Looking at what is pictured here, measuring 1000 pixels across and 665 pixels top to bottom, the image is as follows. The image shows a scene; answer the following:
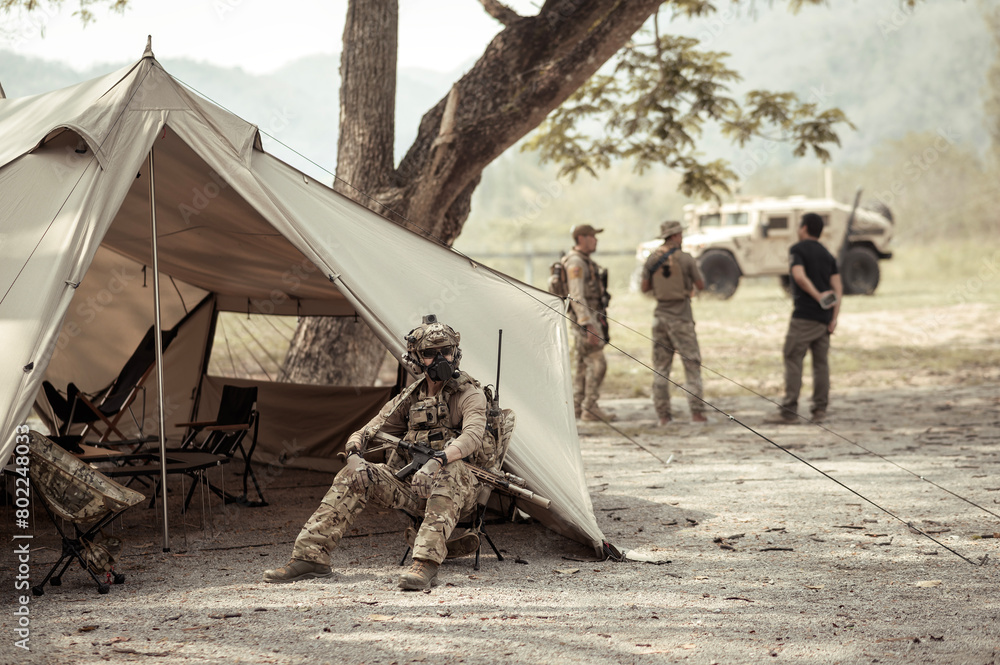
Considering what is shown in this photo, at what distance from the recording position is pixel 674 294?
8.74 metres

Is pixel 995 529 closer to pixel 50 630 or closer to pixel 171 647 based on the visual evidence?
pixel 171 647

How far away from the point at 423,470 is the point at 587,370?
506 centimetres

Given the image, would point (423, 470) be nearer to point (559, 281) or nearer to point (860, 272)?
point (559, 281)

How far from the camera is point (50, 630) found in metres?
3.53

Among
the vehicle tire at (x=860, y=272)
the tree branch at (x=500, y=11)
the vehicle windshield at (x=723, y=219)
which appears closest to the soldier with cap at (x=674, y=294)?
the tree branch at (x=500, y=11)

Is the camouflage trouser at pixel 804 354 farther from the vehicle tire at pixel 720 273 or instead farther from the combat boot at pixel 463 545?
the vehicle tire at pixel 720 273

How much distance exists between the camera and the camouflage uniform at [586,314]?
27.9ft

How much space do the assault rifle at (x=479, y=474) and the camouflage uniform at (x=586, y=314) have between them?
400 centimetres

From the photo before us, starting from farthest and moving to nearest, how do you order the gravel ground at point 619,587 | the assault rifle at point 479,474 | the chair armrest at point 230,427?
the chair armrest at point 230,427
the assault rifle at point 479,474
the gravel ground at point 619,587

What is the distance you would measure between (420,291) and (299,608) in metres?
1.83

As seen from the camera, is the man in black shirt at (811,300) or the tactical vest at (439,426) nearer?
the tactical vest at (439,426)

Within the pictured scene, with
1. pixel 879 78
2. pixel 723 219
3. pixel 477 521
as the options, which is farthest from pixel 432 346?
pixel 879 78

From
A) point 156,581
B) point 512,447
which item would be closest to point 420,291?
point 512,447

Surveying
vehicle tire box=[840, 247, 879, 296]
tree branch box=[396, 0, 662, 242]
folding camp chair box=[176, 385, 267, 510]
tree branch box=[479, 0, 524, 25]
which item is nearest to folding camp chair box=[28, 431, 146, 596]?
folding camp chair box=[176, 385, 267, 510]
